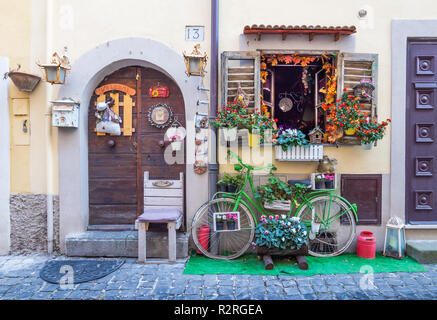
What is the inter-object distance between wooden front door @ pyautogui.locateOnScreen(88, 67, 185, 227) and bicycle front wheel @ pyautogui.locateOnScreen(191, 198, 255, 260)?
83 cm

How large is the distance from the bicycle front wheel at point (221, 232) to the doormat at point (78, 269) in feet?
3.96

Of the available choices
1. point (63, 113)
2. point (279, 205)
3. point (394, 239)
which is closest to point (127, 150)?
point (63, 113)

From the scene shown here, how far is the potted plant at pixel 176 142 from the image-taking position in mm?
4641

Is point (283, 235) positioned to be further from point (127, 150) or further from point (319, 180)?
point (127, 150)

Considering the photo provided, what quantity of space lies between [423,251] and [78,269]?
486 centimetres

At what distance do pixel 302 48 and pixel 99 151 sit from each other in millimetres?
3625

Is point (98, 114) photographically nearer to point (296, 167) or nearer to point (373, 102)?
point (296, 167)

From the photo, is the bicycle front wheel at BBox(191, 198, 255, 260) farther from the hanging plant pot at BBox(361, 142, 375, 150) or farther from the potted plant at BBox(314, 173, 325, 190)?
the hanging plant pot at BBox(361, 142, 375, 150)

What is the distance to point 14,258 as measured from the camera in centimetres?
440

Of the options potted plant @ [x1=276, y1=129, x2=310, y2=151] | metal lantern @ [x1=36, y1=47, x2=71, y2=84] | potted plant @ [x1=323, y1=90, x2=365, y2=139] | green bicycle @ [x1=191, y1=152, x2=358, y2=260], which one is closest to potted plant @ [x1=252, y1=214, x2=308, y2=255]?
green bicycle @ [x1=191, y1=152, x2=358, y2=260]

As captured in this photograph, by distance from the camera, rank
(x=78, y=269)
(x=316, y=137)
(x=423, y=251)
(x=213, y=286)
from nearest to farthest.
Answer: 1. (x=213, y=286)
2. (x=78, y=269)
3. (x=423, y=251)
4. (x=316, y=137)

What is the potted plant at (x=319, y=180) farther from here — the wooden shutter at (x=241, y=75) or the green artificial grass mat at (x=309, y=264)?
the wooden shutter at (x=241, y=75)

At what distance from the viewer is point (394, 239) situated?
4398 millimetres

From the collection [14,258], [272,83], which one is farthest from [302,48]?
[14,258]
